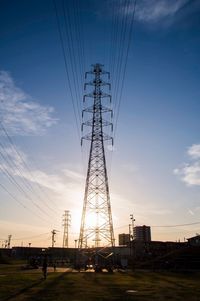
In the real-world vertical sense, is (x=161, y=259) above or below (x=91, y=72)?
below

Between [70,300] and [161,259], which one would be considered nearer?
[70,300]

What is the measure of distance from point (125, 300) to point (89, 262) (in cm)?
4607

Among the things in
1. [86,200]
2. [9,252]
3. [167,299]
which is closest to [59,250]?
[9,252]

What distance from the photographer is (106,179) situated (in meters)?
44.2

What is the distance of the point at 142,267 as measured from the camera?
65.8 meters

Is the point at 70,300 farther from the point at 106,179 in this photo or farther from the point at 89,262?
the point at 89,262

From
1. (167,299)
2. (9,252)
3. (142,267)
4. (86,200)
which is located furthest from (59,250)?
(167,299)

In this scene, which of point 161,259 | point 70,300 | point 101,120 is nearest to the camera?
point 70,300

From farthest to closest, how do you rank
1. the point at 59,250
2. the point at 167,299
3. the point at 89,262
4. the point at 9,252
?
the point at 9,252 → the point at 59,250 → the point at 89,262 → the point at 167,299

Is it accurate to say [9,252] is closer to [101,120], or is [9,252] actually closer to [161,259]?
[161,259]

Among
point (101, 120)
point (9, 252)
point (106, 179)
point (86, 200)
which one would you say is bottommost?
point (9, 252)

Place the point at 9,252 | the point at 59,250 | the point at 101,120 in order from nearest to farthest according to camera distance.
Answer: the point at 101,120
the point at 59,250
the point at 9,252

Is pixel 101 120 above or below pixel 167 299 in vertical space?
above

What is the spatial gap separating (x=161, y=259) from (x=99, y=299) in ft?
174
